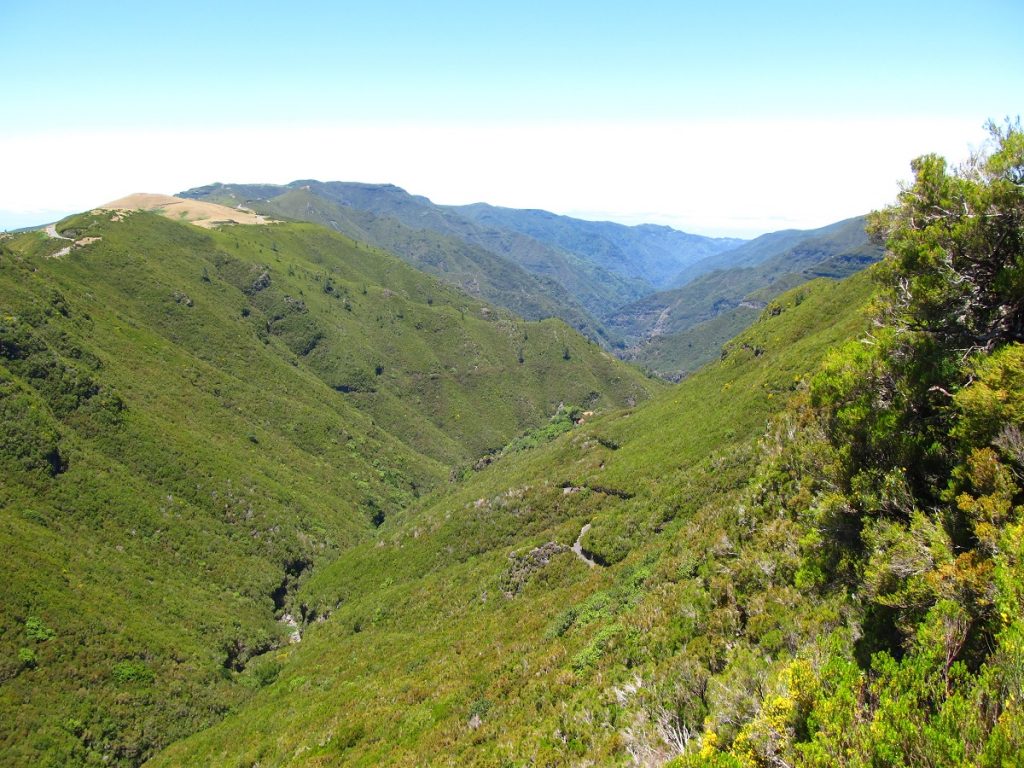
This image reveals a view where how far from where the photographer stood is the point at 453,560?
84312 mm

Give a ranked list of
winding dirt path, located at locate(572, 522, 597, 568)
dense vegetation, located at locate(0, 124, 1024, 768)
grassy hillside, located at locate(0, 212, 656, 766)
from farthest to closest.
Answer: grassy hillside, located at locate(0, 212, 656, 766)
winding dirt path, located at locate(572, 522, 597, 568)
dense vegetation, located at locate(0, 124, 1024, 768)

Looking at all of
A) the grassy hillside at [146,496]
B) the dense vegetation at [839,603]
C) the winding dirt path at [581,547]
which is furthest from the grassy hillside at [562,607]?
the grassy hillside at [146,496]

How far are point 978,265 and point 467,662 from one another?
3842cm

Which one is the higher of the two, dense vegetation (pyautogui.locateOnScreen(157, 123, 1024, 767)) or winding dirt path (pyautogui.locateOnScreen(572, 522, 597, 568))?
dense vegetation (pyautogui.locateOnScreen(157, 123, 1024, 767))

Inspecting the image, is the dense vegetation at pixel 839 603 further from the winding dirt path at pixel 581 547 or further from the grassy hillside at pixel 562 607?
the winding dirt path at pixel 581 547

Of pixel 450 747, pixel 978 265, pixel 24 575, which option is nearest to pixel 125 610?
pixel 24 575

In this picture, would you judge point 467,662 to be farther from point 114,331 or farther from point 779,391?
point 114,331

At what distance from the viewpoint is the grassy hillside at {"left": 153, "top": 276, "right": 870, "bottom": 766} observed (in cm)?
2003

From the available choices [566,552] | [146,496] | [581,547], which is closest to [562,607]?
[566,552]

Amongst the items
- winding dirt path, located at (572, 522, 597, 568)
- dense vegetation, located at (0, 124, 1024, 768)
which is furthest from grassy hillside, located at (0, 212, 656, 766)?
winding dirt path, located at (572, 522, 597, 568)

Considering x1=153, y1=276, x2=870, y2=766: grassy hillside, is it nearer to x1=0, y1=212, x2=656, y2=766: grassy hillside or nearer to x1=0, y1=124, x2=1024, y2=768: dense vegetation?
x1=0, y1=124, x2=1024, y2=768: dense vegetation

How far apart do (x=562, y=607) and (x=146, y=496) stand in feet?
346

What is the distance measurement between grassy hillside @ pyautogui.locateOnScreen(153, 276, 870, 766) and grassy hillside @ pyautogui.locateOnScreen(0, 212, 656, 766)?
1241cm

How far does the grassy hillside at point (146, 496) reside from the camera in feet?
240
